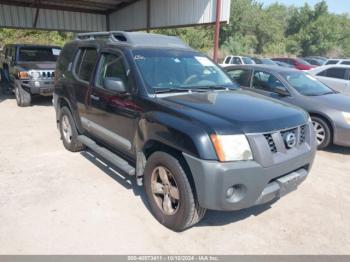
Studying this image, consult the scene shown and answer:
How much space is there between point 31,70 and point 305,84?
24.4 ft

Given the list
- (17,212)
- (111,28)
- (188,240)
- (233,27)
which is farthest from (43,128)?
(233,27)

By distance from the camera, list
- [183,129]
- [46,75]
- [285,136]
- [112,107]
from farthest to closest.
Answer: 1. [46,75]
2. [112,107]
3. [285,136]
4. [183,129]

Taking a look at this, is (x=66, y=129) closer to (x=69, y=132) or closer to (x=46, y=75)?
(x=69, y=132)

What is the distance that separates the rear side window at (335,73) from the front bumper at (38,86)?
29.0 ft

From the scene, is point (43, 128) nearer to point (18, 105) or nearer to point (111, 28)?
point (18, 105)

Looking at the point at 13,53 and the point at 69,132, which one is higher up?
the point at 13,53

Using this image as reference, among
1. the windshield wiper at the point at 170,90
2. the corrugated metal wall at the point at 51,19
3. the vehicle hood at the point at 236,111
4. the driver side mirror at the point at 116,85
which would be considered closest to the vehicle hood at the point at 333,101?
the vehicle hood at the point at 236,111

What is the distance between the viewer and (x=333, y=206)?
155 inches

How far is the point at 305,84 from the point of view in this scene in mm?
6633

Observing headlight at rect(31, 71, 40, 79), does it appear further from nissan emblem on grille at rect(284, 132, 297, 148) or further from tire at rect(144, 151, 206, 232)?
nissan emblem on grille at rect(284, 132, 297, 148)

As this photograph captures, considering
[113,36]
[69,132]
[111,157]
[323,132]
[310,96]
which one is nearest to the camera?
[111,157]

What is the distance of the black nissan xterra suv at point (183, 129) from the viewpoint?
2.75 meters

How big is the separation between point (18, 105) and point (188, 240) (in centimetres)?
859

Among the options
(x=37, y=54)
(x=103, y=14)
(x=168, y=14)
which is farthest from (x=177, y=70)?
(x=103, y=14)
